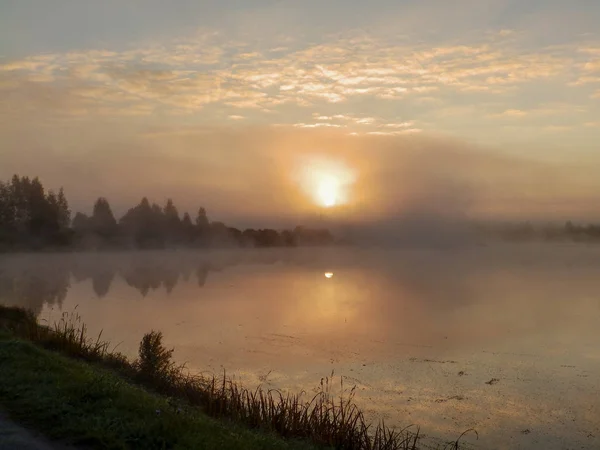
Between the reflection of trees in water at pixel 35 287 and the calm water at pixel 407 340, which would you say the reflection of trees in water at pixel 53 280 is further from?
the calm water at pixel 407 340

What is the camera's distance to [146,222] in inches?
4641

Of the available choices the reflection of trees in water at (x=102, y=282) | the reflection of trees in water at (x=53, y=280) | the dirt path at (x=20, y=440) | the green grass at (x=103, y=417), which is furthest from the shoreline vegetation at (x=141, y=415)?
the reflection of trees in water at (x=102, y=282)

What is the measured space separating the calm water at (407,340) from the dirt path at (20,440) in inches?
352

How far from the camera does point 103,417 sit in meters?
8.23

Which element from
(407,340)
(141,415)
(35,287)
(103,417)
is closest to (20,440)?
(103,417)

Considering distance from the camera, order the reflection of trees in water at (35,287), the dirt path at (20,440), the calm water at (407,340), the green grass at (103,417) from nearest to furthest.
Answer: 1. the dirt path at (20,440)
2. the green grass at (103,417)
3. the calm water at (407,340)
4. the reflection of trees in water at (35,287)

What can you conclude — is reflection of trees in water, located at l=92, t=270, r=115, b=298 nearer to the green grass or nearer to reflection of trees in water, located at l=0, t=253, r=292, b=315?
reflection of trees in water, located at l=0, t=253, r=292, b=315

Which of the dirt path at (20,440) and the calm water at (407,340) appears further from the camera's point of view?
the calm water at (407,340)

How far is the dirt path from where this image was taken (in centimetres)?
704

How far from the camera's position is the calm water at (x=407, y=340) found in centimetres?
1460

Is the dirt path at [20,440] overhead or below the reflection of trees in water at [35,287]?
overhead

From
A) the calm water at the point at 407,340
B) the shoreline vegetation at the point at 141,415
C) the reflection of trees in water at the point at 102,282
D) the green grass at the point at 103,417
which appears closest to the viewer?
the green grass at the point at 103,417

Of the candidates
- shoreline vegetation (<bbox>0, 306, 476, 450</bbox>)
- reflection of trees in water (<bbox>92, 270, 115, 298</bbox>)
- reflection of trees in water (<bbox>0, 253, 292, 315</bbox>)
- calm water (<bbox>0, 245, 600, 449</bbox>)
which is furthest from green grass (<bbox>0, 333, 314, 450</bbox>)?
reflection of trees in water (<bbox>92, 270, 115, 298</bbox>)

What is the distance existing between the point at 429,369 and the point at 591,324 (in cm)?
1343
